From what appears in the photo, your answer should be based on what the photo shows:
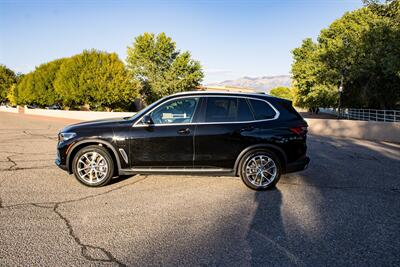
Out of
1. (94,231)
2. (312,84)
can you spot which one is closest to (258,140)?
(94,231)

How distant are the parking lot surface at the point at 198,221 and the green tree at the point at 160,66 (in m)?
56.1

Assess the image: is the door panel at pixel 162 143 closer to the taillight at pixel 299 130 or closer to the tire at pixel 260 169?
the tire at pixel 260 169

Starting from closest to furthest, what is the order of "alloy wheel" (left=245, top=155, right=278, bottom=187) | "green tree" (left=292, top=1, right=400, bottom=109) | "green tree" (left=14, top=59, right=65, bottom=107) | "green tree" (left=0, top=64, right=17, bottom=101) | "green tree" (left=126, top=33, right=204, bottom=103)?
1. "alloy wheel" (left=245, top=155, right=278, bottom=187)
2. "green tree" (left=292, top=1, right=400, bottom=109)
3. "green tree" (left=14, top=59, right=65, bottom=107)
4. "green tree" (left=126, top=33, right=204, bottom=103)
5. "green tree" (left=0, top=64, right=17, bottom=101)

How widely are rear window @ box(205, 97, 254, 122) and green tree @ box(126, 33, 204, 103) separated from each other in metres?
56.3

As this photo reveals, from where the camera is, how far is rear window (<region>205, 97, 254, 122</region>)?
556 cm

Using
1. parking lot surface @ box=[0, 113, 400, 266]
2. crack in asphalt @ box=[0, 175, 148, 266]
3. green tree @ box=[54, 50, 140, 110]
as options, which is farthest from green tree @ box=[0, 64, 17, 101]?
crack in asphalt @ box=[0, 175, 148, 266]

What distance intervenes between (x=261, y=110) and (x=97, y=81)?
41530 mm

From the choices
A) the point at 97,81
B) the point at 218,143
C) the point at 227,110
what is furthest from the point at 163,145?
the point at 97,81

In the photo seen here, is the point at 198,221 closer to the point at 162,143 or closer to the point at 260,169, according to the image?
the point at 162,143

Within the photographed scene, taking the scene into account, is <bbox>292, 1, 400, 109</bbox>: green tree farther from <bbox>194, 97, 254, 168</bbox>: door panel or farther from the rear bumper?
<bbox>194, 97, 254, 168</bbox>: door panel

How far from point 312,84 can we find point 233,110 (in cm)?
4098

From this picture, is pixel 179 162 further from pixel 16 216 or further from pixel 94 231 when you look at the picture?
pixel 16 216

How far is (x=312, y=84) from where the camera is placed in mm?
43156

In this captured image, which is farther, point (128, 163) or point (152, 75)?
point (152, 75)
